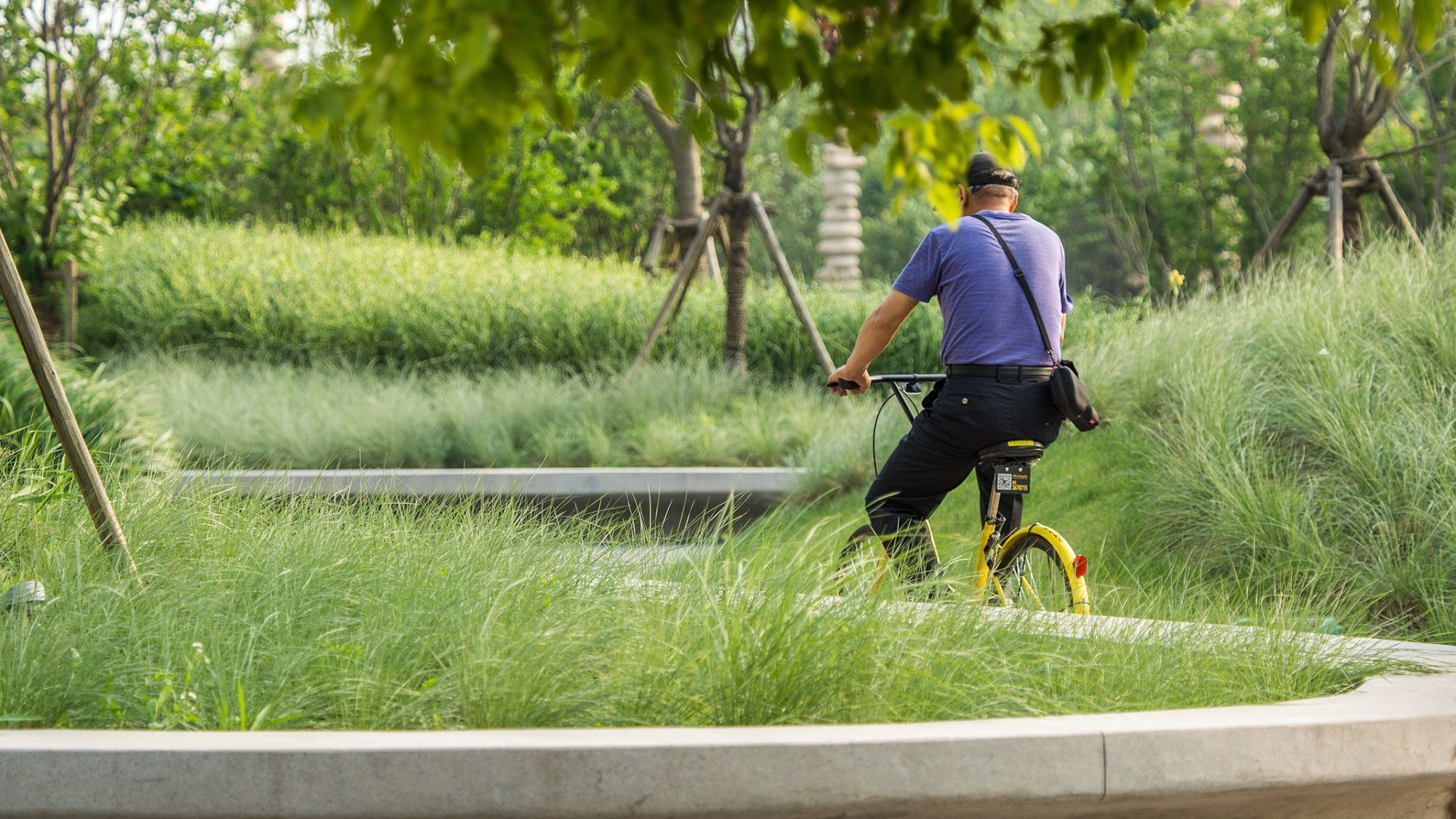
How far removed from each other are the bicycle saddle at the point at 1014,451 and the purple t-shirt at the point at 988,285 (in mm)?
263

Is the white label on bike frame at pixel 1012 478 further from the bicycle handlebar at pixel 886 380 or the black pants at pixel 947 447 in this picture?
the bicycle handlebar at pixel 886 380

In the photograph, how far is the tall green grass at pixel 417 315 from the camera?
37.7ft

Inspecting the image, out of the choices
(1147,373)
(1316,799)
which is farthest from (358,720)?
(1147,373)

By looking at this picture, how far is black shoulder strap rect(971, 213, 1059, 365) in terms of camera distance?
4.18 m

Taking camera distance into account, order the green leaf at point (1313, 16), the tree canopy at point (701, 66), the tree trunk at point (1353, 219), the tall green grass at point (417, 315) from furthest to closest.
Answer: the tall green grass at point (417, 315) < the tree trunk at point (1353, 219) < the green leaf at point (1313, 16) < the tree canopy at point (701, 66)

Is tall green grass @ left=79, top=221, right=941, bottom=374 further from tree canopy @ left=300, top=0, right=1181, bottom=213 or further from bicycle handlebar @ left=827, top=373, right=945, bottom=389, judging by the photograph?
tree canopy @ left=300, top=0, right=1181, bottom=213

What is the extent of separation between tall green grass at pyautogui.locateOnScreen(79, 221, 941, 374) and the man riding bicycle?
6216mm

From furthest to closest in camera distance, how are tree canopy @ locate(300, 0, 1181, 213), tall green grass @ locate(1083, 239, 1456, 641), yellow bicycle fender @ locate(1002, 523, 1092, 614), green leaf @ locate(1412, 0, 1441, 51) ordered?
1. tall green grass @ locate(1083, 239, 1456, 641)
2. yellow bicycle fender @ locate(1002, 523, 1092, 614)
3. green leaf @ locate(1412, 0, 1441, 51)
4. tree canopy @ locate(300, 0, 1181, 213)

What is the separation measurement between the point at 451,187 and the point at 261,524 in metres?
16.2

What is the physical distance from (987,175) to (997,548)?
1.24m

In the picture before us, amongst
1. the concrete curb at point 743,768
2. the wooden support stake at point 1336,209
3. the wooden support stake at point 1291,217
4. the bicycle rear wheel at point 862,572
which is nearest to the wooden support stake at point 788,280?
the wooden support stake at point 1291,217

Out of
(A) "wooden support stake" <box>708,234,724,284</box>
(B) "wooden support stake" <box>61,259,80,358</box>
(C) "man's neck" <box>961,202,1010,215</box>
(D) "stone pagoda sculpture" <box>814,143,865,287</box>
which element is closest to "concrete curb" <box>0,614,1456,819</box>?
(C) "man's neck" <box>961,202,1010,215</box>

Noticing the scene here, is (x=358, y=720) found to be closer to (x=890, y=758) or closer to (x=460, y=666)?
(x=460, y=666)

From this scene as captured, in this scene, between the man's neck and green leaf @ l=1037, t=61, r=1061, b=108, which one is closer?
→ green leaf @ l=1037, t=61, r=1061, b=108
